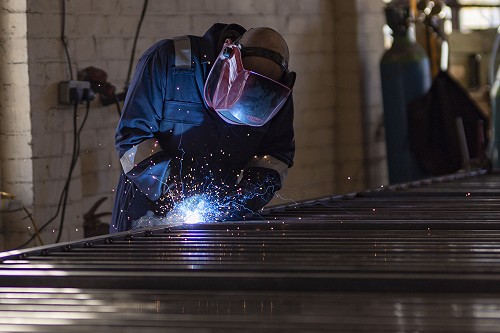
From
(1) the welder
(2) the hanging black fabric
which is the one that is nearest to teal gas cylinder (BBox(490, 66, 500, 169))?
(2) the hanging black fabric

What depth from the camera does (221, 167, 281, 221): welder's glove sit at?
3.25m

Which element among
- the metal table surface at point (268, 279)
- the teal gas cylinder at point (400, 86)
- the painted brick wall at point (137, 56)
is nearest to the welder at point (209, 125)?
the painted brick wall at point (137, 56)

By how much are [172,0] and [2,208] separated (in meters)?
1.67

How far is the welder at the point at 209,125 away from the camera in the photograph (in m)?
3.28

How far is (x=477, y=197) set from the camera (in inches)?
142

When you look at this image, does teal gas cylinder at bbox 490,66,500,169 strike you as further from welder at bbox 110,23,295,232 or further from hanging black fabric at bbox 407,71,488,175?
welder at bbox 110,23,295,232

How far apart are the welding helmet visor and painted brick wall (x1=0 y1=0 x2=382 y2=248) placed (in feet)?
1.17

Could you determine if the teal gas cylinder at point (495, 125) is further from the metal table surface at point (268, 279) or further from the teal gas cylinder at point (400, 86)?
the metal table surface at point (268, 279)

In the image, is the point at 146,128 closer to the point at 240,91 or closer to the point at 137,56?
the point at 240,91

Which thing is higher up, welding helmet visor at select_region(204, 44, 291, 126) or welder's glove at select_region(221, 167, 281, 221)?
welding helmet visor at select_region(204, 44, 291, 126)

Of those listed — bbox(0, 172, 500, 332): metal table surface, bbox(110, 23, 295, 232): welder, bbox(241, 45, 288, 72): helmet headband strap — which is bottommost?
bbox(0, 172, 500, 332): metal table surface

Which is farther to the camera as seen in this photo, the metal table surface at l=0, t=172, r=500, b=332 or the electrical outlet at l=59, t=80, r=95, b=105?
the electrical outlet at l=59, t=80, r=95, b=105

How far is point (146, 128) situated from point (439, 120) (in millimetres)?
3930

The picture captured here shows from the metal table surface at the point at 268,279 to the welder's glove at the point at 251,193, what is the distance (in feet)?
1.05
